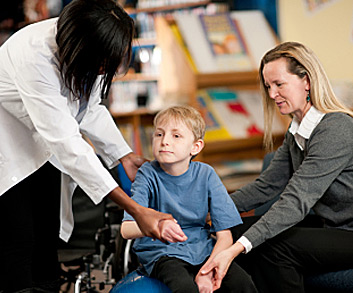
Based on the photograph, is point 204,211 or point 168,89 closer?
point 204,211

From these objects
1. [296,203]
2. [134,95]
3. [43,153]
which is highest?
[43,153]

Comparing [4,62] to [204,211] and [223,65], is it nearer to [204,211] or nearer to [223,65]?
[204,211]

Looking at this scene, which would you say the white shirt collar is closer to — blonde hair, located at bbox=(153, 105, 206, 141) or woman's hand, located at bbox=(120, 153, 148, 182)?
blonde hair, located at bbox=(153, 105, 206, 141)

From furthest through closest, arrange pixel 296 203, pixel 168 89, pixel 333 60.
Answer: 1. pixel 168 89
2. pixel 333 60
3. pixel 296 203

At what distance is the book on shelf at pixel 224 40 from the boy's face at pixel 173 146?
5.12ft

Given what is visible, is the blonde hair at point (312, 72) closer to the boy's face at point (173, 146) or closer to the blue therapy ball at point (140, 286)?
the boy's face at point (173, 146)

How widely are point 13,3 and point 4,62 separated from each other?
15.0 ft

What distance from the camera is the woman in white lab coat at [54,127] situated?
4.56 feet

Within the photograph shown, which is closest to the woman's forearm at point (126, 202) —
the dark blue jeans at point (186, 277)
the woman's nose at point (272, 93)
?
the dark blue jeans at point (186, 277)

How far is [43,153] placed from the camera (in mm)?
1661

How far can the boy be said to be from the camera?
4.86 ft

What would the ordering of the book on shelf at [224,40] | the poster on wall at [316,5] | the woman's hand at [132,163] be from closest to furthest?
1. the woman's hand at [132,163]
2. the poster on wall at [316,5]
3. the book on shelf at [224,40]

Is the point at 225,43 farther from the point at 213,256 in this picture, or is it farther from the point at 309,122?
the point at 213,256

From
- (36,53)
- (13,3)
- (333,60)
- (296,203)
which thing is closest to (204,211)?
(296,203)
